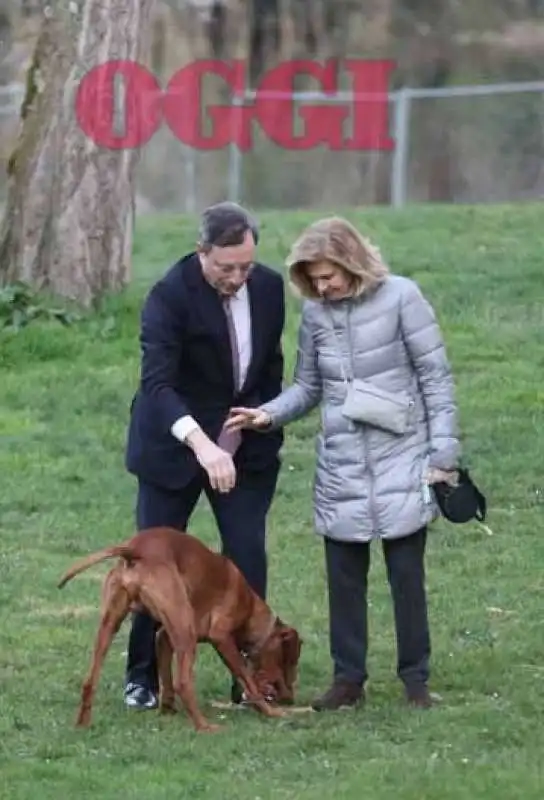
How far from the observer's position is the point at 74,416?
12211 millimetres

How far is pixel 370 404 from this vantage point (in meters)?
6.45

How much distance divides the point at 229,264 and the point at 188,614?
117 centimetres

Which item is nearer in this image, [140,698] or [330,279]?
[330,279]

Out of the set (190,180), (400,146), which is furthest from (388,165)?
(400,146)

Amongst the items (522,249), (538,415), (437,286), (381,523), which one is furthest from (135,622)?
(522,249)

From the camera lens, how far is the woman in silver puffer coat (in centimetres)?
644

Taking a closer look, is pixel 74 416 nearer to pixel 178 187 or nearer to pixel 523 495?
pixel 523 495

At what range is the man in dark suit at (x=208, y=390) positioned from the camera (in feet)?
21.0

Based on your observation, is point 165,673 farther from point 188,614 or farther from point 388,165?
point 388,165

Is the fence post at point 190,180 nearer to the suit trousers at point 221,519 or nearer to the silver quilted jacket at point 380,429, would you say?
the suit trousers at point 221,519

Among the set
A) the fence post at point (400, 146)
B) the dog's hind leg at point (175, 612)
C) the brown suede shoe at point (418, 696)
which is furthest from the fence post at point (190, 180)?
the dog's hind leg at point (175, 612)

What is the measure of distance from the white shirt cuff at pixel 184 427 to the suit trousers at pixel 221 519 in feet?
1.08

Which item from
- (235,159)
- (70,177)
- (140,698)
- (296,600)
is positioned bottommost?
(140,698)

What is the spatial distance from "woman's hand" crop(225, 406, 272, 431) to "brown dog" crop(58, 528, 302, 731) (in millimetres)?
411
